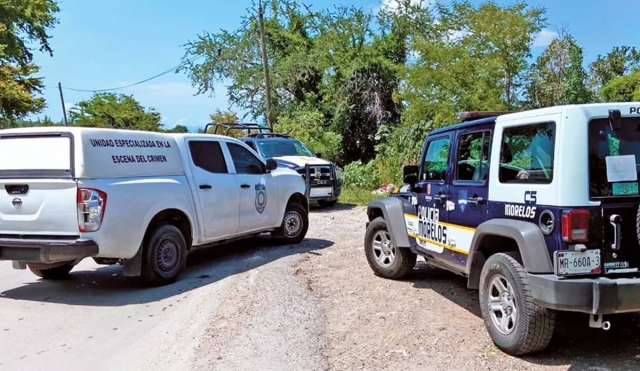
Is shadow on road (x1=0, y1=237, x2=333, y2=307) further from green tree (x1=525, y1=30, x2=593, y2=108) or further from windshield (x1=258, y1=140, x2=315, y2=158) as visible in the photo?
green tree (x1=525, y1=30, x2=593, y2=108)

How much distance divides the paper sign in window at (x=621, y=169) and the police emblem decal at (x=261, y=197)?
5.85m

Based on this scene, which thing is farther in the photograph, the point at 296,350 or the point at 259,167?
the point at 259,167

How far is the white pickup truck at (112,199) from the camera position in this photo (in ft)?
19.4

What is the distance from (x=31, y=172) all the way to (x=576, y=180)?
5724 millimetres

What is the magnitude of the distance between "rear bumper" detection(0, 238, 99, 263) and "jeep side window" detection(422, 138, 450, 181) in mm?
3923

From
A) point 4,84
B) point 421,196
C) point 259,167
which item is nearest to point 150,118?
point 4,84

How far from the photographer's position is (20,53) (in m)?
31.9

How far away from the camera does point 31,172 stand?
607cm

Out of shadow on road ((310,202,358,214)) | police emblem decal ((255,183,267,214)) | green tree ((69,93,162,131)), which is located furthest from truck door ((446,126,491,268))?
green tree ((69,93,162,131))

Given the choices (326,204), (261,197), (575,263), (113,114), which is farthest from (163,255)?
(113,114)

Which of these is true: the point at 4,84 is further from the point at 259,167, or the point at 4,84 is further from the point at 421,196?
the point at 421,196

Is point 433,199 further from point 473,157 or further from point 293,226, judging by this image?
point 293,226

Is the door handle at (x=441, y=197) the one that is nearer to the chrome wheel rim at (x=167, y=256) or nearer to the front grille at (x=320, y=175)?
the chrome wheel rim at (x=167, y=256)

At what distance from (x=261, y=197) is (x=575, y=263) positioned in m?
5.83
